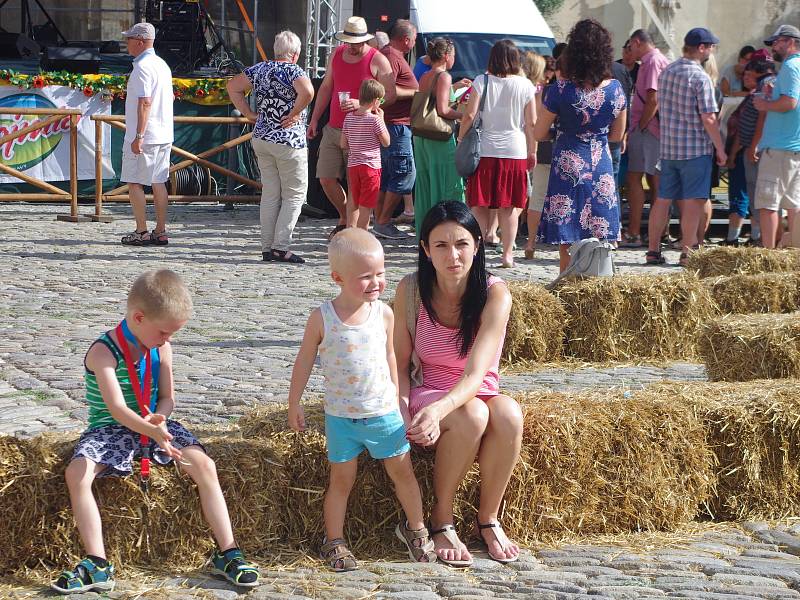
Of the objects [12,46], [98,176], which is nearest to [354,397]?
[98,176]

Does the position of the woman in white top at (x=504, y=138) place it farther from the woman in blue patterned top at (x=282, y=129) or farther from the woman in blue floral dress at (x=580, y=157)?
the woman in blue patterned top at (x=282, y=129)

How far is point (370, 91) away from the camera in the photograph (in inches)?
418

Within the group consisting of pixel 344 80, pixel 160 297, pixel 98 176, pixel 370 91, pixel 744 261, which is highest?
pixel 344 80

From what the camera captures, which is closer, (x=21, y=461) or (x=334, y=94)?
(x=21, y=461)

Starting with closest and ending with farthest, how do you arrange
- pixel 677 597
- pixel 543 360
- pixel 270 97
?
1. pixel 677 597
2. pixel 543 360
3. pixel 270 97

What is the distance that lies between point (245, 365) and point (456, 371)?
249 centimetres

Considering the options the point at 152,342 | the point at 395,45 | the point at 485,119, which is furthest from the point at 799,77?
the point at 152,342

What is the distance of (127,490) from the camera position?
12.9 ft

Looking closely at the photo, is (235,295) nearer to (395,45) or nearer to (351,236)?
(395,45)

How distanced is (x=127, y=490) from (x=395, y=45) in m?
8.55

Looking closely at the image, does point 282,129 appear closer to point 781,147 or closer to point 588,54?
point 588,54

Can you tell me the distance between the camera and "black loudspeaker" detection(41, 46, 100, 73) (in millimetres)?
15570

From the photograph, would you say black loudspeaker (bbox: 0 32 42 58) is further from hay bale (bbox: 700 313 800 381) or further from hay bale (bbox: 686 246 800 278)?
hay bale (bbox: 700 313 800 381)

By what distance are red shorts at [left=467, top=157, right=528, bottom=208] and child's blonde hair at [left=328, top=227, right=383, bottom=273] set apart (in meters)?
6.23
